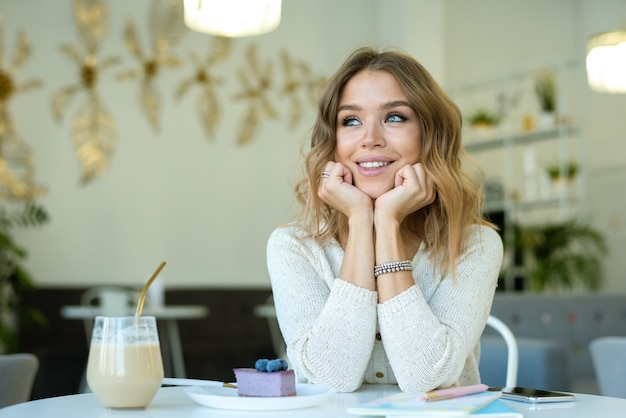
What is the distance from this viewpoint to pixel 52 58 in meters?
6.15

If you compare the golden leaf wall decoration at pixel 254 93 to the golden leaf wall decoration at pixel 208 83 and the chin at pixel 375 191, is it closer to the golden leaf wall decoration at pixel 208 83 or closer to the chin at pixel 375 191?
the golden leaf wall decoration at pixel 208 83

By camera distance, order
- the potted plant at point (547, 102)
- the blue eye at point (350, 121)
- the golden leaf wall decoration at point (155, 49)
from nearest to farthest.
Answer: the blue eye at point (350, 121)
the golden leaf wall decoration at point (155, 49)
the potted plant at point (547, 102)

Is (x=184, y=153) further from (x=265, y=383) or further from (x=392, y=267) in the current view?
(x=265, y=383)

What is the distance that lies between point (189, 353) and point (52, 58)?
7.25 ft

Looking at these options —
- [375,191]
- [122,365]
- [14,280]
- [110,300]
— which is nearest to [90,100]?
[14,280]

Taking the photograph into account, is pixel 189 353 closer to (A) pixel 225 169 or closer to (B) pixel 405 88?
(A) pixel 225 169

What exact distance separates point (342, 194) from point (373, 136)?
13cm

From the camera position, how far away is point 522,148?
8461 millimetres

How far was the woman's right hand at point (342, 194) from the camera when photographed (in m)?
1.62

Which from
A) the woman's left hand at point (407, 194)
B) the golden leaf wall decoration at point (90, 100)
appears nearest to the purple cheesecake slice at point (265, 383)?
the woman's left hand at point (407, 194)

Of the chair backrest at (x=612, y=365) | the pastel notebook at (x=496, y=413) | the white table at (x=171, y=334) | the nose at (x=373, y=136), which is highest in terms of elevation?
the nose at (x=373, y=136)

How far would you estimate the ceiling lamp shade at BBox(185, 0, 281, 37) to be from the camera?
3.52m

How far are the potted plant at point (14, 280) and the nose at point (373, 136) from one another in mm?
4085

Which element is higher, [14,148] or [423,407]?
[14,148]
